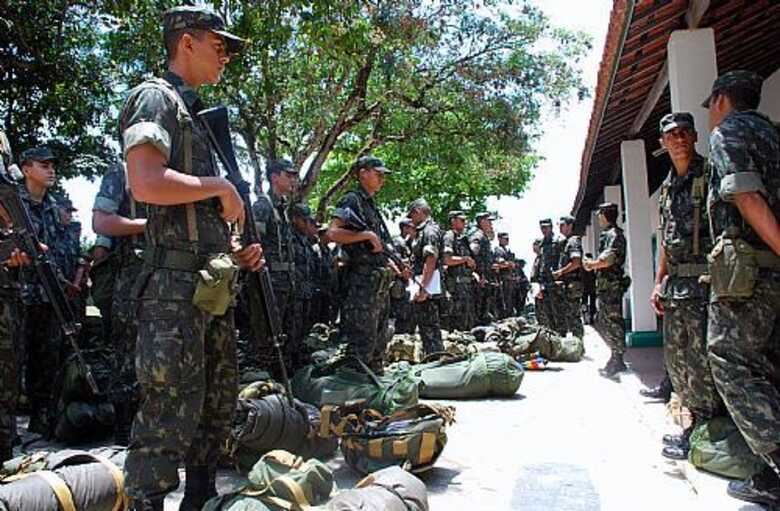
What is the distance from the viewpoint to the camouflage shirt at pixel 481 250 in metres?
11.2

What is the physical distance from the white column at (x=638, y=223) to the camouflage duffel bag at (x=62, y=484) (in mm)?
7675

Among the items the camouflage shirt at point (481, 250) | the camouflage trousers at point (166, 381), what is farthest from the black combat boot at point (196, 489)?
the camouflage shirt at point (481, 250)

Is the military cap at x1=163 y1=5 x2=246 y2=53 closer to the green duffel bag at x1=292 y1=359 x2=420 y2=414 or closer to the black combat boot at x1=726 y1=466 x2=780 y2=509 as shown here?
the green duffel bag at x1=292 y1=359 x2=420 y2=414

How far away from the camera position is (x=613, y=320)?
7043mm

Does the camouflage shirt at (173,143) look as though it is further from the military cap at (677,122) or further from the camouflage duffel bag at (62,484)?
the military cap at (677,122)

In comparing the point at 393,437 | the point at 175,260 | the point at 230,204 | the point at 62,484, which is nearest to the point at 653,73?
the point at 393,437

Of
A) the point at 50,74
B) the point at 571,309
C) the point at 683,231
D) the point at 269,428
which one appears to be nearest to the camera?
the point at 269,428

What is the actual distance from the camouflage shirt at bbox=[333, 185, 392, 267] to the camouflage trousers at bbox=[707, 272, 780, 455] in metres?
2.71

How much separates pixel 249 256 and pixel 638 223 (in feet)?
24.6

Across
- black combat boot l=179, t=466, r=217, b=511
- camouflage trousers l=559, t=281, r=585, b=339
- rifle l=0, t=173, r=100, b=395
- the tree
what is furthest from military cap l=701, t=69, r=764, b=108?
the tree

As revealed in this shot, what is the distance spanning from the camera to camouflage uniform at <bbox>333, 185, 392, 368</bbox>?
5.05 meters

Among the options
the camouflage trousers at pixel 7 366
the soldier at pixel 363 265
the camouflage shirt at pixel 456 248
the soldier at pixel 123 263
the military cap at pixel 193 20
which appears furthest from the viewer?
the camouflage shirt at pixel 456 248

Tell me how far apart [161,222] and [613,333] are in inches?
223

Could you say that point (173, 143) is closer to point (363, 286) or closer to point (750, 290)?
point (750, 290)
